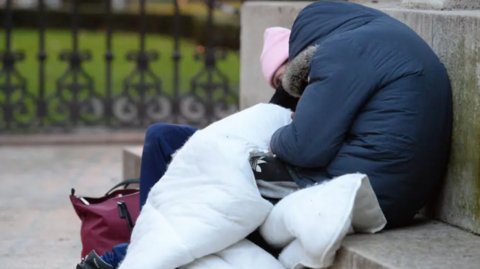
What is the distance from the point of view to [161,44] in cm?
1562

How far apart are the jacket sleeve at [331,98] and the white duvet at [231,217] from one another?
15 centimetres

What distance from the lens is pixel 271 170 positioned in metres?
3.16

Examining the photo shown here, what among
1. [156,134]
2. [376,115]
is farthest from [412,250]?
[156,134]

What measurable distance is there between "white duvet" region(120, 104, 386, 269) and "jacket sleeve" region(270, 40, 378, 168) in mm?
151

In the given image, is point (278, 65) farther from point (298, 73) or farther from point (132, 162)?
point (132, 162)

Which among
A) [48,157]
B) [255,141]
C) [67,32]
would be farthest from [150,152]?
[67,32]

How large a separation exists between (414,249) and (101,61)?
11181mm

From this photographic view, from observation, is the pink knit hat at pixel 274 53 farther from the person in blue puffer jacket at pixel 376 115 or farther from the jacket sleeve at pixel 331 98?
the jacket sleeve at pixel 331 98

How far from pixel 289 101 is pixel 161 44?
1215cm

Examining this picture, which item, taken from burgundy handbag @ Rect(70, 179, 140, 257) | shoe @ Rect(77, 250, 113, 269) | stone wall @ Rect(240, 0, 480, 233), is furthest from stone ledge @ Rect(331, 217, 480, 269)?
burgundy handbag @ Rect(70, 179, 140, 257)

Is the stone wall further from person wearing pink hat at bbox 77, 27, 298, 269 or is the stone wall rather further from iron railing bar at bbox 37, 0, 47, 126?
iron railing bar at bbox 37, 0, 47, 126

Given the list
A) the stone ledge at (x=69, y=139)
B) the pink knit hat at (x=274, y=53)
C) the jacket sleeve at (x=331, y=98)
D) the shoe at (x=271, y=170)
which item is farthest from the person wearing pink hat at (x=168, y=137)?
the stone ledge at (x=69, y=139)

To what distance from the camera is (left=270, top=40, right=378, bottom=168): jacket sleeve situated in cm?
290

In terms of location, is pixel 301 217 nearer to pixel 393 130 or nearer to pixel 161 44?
pixel 393 130
